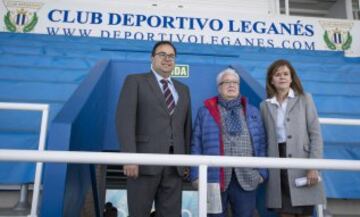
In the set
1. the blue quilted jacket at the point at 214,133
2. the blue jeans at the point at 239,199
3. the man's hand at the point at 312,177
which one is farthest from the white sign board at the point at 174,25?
the man's hand at the point at 312,177

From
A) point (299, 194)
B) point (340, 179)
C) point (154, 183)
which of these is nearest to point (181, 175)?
point (154, 183)

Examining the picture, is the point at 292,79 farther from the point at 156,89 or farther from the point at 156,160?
the point at 156,160

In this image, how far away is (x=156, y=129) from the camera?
188cm

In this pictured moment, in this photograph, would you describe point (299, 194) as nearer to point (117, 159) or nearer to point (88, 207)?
point (117, 159)

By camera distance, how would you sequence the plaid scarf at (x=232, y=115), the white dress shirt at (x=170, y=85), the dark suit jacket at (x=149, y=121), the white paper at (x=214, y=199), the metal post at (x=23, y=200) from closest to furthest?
the white paper at (x=214, y=199)
the dark suit jacket at (x=149, y=121)
the plaid scarf at (x=232, y=115)
the white dress shirt at (x=170, y=85)
the metal post at (x=23, y=200)

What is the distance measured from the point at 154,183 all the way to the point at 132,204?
0.15 metres

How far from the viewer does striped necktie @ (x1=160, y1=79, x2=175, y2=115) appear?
6.48ft

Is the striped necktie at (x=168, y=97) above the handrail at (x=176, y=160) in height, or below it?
above

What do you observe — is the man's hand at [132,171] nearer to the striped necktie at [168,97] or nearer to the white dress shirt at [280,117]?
the striped necktie at [168,97]

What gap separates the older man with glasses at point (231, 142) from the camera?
1.82 m

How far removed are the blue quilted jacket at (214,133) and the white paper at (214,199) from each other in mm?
124

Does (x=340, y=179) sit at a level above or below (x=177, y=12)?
below

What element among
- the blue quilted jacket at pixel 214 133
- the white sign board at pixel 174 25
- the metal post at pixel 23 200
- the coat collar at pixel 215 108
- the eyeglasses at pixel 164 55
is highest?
the white sign board at pixel 174 25

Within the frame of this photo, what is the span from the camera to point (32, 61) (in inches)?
164
